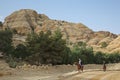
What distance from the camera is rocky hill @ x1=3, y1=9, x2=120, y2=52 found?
167 metres

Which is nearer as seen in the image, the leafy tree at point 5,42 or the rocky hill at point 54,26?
the leafy tree at point 5,42

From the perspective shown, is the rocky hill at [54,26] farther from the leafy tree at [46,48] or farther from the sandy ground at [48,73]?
the sandy ground at [48,73]

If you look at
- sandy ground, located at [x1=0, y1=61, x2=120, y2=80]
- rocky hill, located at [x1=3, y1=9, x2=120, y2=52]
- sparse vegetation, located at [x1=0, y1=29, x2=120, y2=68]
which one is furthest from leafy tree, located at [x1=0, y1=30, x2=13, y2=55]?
rocky hill, located at [x1=3, y1=9, x2=120, y2=52]

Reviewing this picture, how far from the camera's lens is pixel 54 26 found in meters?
174

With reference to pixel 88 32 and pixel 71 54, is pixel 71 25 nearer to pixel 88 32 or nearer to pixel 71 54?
pixel 88 32

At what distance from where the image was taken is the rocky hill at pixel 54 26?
167 metres

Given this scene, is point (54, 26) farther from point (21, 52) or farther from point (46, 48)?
point (46, 48)

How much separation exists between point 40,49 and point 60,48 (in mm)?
4605

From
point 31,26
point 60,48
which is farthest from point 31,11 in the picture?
point 60,48

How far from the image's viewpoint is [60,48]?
210 ft

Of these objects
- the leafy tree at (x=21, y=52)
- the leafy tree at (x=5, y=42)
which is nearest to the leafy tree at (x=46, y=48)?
the leafy tree at (x=21, y=52)

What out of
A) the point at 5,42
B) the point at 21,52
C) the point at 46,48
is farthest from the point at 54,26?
the point at 46,48

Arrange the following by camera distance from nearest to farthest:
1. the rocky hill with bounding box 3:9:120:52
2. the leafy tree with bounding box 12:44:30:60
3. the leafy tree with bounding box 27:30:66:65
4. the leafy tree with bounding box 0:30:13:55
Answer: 1. the leafy tree with bounding box 27:30:66:65
2. the leafy tree with bounding box 0:30:13:55
3. the leafy tree with bounding box 12:44:30:60
4. the rocky hill with bounding box 3:9:120:52

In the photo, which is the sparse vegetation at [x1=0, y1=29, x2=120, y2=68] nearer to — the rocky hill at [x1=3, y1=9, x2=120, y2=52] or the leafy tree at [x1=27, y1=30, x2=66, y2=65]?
the leafy tree at [x1=27, y1=30, x2=66, y2=65]
